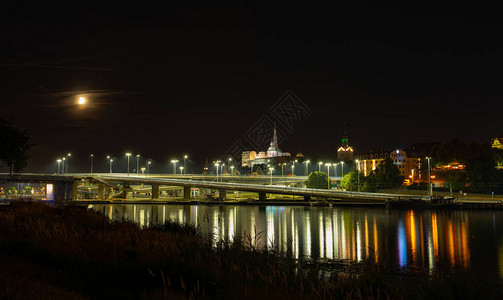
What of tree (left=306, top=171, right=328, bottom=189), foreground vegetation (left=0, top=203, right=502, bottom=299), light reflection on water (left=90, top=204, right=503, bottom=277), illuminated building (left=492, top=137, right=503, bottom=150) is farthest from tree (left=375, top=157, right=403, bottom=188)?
foreground vegetation (left=0, top=203, right=502, bottom=299)

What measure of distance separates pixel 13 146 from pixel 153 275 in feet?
106

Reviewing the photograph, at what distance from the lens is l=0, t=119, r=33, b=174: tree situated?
35.9 m

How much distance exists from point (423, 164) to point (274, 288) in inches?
4531

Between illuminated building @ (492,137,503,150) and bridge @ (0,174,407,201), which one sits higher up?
illuminated building @ (492,137,503,150)

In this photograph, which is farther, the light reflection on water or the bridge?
the bridge

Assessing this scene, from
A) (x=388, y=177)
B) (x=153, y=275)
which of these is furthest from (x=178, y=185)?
(x=153, y=275)

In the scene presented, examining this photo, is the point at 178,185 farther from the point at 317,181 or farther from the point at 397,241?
the point at 397,241

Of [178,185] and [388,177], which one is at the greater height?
[388,177]

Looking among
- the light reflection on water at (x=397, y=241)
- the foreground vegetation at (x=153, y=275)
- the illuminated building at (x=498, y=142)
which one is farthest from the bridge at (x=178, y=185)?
the foreground vegetation at (x=153, y=275)

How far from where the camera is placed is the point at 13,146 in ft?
120

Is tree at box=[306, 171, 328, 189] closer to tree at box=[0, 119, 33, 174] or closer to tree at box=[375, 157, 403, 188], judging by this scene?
tree at box=[375, 157, 403, 188]

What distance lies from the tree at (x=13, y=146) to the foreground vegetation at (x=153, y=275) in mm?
21714

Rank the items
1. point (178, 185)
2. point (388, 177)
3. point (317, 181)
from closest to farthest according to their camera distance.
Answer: point (178, 185)
point (388, 177)
point (317, 181)

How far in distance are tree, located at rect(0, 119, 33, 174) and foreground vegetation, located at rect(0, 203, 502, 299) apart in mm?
21714
